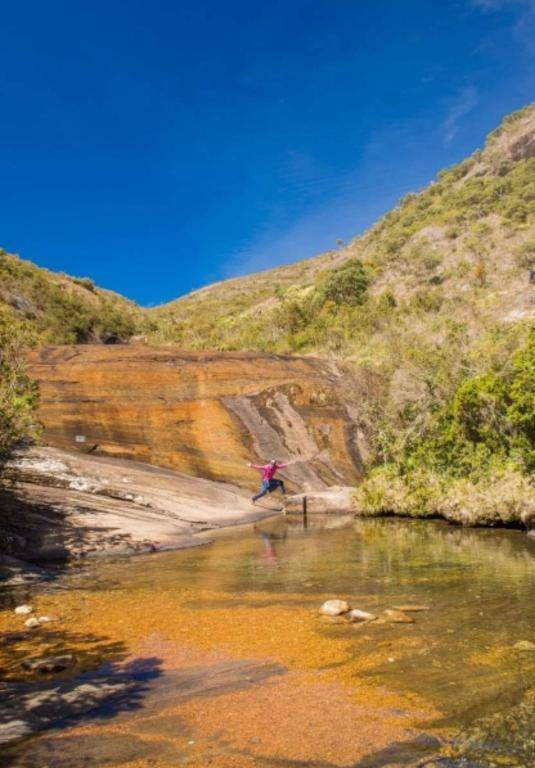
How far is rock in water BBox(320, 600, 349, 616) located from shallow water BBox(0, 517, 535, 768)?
1.08ft

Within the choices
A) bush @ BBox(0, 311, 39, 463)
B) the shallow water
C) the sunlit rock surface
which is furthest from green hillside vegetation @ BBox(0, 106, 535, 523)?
the shallow water

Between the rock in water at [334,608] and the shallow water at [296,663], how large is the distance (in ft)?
1.08

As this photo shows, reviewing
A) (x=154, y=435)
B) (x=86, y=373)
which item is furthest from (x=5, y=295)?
(x=154, y=435)

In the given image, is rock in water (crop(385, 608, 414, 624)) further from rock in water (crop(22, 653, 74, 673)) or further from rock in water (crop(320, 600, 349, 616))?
rock in water (crop(22, 653, 74, 673))

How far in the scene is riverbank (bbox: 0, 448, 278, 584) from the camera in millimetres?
18516

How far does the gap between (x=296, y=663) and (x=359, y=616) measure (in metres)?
2.38

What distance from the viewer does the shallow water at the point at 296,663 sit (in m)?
5.91

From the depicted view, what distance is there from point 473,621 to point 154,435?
97.7 ft

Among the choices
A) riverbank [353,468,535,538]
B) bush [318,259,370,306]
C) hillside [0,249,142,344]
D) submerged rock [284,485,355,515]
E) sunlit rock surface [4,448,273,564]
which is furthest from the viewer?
bush [318,259,370,306]

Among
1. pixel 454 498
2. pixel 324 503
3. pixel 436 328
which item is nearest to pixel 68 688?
pixel 454 498

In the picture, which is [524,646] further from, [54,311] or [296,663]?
[54,311]

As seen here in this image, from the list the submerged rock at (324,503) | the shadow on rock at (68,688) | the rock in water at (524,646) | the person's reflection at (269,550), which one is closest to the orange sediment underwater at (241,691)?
the shadow on rock at (68,688)

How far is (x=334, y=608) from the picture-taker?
11.0 metres

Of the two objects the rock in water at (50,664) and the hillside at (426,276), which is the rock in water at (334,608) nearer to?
the rock in water at (50,664)
